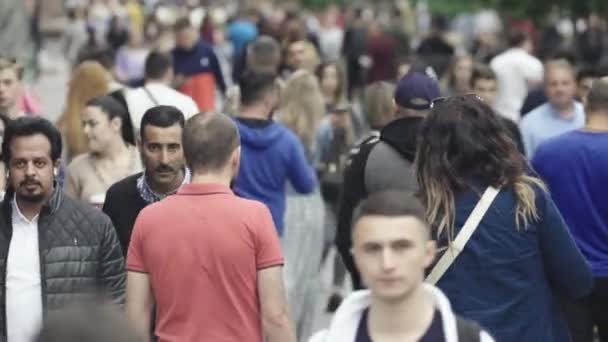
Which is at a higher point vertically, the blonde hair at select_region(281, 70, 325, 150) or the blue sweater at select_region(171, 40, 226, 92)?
the blue sweater at select_region(171, 40, 226, 92)

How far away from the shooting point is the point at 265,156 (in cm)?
1028

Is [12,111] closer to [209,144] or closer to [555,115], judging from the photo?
[555,115]

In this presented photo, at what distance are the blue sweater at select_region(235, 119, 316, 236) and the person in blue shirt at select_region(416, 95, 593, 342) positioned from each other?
143 inches

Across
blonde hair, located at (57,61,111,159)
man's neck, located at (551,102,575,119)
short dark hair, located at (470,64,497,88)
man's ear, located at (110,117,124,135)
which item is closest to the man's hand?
man's ear, located at (110,117,124,135)

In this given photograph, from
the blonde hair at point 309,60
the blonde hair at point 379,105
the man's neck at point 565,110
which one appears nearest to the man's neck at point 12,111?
the blonde hair at point 379,105

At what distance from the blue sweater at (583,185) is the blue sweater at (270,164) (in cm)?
199

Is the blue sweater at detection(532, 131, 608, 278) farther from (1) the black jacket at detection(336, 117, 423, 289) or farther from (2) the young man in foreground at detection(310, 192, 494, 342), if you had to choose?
(2) the young man in foreground at detection(310, 192, 494, 342)

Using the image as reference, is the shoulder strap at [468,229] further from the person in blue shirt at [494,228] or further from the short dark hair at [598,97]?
the short dark hair at [598,97]

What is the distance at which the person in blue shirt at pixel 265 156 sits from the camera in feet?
33.7

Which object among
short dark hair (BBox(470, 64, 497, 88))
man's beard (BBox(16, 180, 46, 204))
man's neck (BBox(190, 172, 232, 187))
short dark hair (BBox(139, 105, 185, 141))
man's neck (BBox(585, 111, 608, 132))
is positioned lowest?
man's beard (BBox(16, 180, 46, 204))

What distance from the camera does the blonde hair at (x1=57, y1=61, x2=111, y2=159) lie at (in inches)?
470

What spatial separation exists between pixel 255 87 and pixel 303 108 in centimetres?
253

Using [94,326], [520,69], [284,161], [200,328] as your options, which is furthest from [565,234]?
[520,69]

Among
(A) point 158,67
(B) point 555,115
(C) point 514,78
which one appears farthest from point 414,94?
(C) point 514,78
